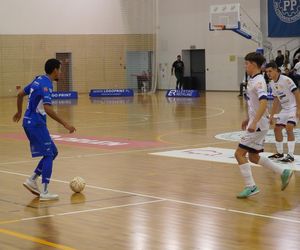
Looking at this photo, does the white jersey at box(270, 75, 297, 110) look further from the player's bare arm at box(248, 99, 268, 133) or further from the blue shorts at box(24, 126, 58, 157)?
the blue shorts at box(24, 126, 58, 157)

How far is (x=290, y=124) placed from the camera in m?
12.7

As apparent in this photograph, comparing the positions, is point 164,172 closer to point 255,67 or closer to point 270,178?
point 270,178

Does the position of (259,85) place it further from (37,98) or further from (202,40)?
(202,40)

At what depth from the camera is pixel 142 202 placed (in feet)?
31.0

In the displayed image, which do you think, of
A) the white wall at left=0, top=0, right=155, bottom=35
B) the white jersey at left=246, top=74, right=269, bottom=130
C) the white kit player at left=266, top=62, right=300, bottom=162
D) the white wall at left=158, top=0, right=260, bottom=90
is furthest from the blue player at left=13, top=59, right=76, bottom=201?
the white wall at left=158, top=0, right=260, bottom=90

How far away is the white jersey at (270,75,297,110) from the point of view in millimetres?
12575

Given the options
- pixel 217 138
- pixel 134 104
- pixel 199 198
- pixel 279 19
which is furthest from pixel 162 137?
pixel 279 19

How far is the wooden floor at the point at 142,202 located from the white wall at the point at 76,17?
22019 mm

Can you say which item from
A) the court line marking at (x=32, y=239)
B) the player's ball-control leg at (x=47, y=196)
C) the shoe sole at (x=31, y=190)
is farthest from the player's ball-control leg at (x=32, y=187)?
the court line marking at (x=32, y=239)

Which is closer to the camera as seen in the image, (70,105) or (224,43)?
(70,105)

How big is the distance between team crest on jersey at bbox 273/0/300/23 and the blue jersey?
97.7ft

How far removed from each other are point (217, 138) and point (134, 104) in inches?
575

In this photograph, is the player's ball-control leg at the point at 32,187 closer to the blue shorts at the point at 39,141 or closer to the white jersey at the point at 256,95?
the blue shorts at the point at 39,141

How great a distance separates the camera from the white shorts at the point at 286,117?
41.8 ft
